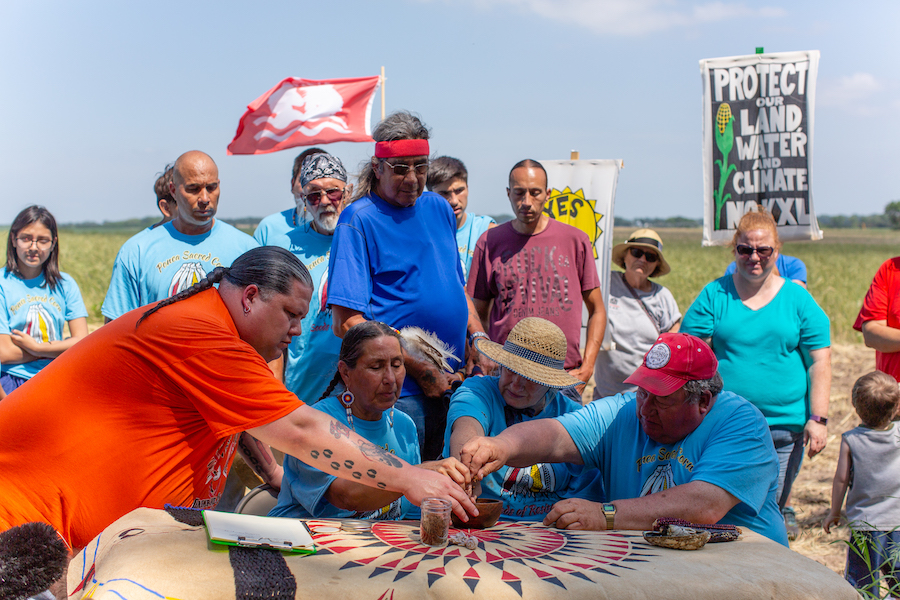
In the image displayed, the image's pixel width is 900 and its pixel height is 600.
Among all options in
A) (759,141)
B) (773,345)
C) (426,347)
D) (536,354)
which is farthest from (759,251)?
(426,347)

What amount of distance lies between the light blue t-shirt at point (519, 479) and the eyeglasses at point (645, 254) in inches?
131

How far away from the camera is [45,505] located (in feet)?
8.11

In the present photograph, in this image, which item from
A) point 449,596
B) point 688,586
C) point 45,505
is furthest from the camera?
point 45,505

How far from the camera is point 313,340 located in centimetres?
497

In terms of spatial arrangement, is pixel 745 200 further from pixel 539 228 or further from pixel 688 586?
pixel 688 586

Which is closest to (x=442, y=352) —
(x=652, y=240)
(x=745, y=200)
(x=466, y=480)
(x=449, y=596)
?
(x=466, y=480)

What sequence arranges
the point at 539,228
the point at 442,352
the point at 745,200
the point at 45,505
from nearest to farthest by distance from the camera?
1. the point at 45,505
2. the point at 442,352
3. the point at 539,228
4. the point at 745,200

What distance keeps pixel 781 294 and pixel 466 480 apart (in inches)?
120

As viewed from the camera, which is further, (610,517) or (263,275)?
(610,517)

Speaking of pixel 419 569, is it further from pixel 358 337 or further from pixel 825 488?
pixel 825 488

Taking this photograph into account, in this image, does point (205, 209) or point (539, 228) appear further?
point (539, 228)

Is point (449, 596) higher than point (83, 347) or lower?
lower

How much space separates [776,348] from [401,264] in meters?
2.66

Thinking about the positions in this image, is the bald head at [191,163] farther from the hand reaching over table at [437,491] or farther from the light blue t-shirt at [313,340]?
the hand reaching over table at [437,491]
